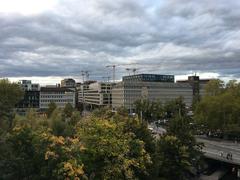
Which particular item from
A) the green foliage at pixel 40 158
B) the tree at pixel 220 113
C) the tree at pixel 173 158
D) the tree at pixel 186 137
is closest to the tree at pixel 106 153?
the green foliage at pixel 40 158

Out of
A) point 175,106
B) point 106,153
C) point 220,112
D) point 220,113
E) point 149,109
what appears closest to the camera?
point 106,153

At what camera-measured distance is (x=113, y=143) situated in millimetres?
40094

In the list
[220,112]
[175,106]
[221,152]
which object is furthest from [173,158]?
[175,106]

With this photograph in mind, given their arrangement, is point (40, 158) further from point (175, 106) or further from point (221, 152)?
point (175, 106)

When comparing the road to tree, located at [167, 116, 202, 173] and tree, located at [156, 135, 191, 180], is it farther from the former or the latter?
tree, located at [156, 135, 191, 180]

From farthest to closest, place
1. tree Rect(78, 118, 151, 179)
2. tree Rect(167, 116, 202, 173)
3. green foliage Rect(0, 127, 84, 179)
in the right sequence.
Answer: tree Rect(167, 116, 202, 173) → tree Rect(78, 118, 151, 179) → green foliage Rect(0, 127, 84, 179)

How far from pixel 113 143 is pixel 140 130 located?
14.8 m

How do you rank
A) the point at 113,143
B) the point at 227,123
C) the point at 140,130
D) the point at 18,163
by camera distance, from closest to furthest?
the point at 18,163 → the point at 113,143 → the point at 140,130 → the point at 227,123

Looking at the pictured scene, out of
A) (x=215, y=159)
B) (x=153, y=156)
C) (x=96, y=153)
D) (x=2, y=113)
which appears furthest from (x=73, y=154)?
(x=2, y=113)

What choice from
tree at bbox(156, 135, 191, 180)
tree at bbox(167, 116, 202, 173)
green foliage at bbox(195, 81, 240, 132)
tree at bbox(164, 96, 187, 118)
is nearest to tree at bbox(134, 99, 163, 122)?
tree at bbox(164, 96, 187, 118)

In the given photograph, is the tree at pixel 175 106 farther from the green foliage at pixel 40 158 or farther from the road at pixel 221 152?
the green foliage at pixel 40 158

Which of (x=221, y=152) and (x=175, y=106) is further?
(x=175, y=106)

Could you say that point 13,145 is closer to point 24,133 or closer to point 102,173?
point 24,133

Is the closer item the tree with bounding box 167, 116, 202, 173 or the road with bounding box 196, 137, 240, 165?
the tree with bounding box 167, 116, 202, 173
